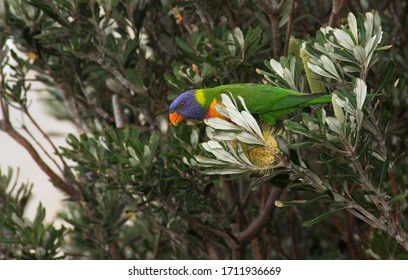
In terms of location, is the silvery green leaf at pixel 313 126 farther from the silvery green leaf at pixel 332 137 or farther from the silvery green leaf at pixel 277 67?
the silvery green leaf at pixel 277 67

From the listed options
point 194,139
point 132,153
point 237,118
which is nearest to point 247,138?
point 237,118

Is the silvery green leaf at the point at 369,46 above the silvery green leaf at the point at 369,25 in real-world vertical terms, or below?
below

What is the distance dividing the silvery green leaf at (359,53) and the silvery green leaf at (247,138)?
0.28 metres

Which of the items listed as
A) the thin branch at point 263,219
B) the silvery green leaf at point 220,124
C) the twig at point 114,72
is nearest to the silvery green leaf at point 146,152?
the twig at point 114,72

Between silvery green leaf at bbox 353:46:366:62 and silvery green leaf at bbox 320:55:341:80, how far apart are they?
51 mm

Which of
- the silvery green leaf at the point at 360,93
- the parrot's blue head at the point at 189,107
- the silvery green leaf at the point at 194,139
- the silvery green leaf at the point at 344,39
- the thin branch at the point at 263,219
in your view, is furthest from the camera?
the thin branch at the point at 263,219

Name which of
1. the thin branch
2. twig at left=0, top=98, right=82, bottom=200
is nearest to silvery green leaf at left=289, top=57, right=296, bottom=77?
the thin branch

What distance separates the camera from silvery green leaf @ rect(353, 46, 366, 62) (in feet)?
4.17

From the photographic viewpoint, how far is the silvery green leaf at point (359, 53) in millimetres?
1271

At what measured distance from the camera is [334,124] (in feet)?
3.88

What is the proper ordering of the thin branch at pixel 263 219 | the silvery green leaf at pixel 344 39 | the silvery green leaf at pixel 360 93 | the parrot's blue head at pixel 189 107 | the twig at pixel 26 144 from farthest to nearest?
1. the twig at pixel 26 144
2. the thin branch at pixel 263 219
3. the parrot's blue head at pixel 189 107
4. the silvery green leaf at pixel 344 39
5. the silvery green leaf at pixel 360 93

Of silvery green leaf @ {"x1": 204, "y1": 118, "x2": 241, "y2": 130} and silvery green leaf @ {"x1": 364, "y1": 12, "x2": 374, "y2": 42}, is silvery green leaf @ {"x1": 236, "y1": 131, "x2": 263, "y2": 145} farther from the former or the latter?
silvery green leaf @ {"x1": 364, "y1": 12, "x2": 374, "y2": 42}

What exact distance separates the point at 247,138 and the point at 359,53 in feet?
1.00
